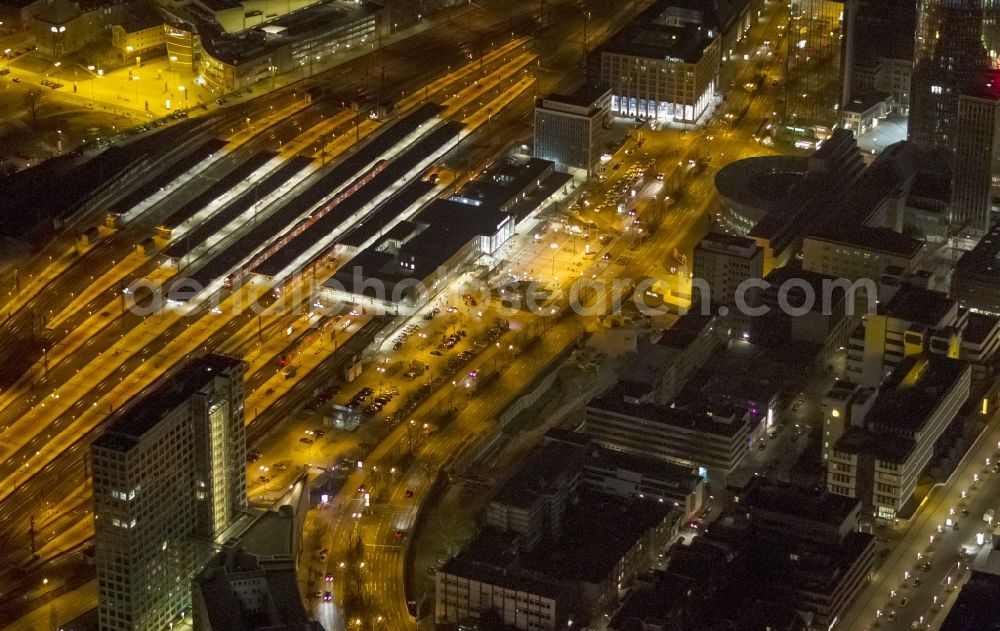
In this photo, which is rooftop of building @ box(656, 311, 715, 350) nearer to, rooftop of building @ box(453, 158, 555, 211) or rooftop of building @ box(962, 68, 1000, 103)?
rooftop of building @ box(453, 158, 555, 211)

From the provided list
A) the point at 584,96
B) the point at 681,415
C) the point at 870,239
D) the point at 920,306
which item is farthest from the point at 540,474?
the point at 584,96

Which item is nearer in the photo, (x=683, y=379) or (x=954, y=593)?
(x=954, y=593)

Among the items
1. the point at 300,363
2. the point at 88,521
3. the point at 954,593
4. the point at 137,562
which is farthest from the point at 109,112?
the point at 954,593

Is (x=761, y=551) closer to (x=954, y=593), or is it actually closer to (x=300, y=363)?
(x=954, y=593)

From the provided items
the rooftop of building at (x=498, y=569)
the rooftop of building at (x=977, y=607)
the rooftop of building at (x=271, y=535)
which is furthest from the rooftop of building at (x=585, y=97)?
the rooftop of building at (x=977, y=607)

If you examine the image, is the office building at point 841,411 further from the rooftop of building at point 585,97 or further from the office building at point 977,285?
the rooftop of building at point 585,97

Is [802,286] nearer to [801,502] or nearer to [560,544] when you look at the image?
[801,502]
